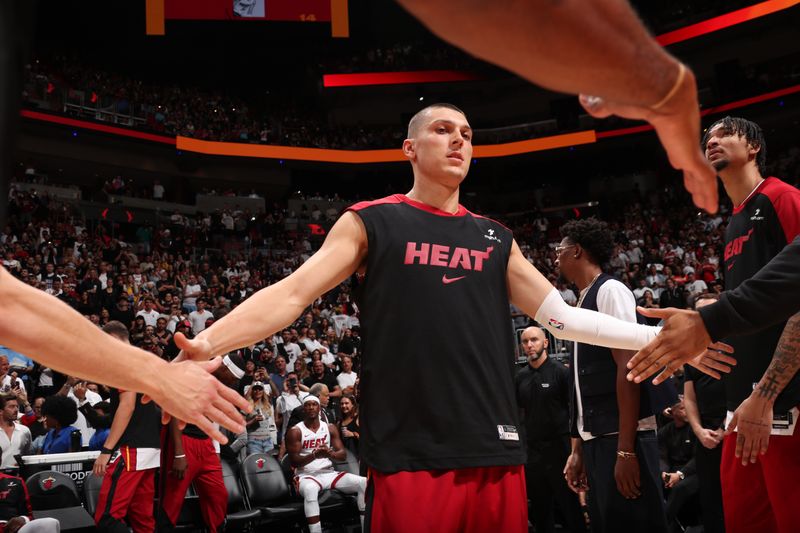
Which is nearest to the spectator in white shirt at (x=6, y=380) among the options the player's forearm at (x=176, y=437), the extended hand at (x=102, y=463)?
the extended hand at (x=102, y=463)

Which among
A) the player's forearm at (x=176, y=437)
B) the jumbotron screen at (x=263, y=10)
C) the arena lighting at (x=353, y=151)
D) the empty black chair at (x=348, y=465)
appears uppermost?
the jumbotron screen at (x=263, y=10)

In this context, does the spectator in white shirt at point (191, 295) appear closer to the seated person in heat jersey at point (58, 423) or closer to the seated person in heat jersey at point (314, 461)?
the seated person in heat jersey at point (58, 423)

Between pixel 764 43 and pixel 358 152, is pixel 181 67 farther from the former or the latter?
pixel 764 43

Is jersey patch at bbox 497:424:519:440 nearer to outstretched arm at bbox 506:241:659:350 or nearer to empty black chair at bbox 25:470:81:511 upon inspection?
outstretched arm at bbox 506:241:659:350

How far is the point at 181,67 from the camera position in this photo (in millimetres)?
30297

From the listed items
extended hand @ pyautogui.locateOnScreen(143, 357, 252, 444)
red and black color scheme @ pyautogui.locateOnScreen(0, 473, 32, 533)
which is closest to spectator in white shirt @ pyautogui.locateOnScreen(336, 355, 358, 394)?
red and black color scheme @ pyautogui.locateOnScreen(0, 473, 32, 533)

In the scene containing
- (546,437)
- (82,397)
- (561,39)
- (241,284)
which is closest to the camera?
(561,39)

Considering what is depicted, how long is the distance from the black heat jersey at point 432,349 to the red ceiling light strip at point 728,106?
77.2ft

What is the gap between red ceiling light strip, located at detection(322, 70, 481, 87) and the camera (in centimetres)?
2800

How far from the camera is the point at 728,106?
971 inches

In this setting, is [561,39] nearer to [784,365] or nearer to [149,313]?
[784,365]

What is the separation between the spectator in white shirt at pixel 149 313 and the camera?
13.2 meters

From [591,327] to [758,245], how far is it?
98 centimetres

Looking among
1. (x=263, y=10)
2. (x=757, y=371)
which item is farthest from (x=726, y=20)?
(x=757, y=371)
